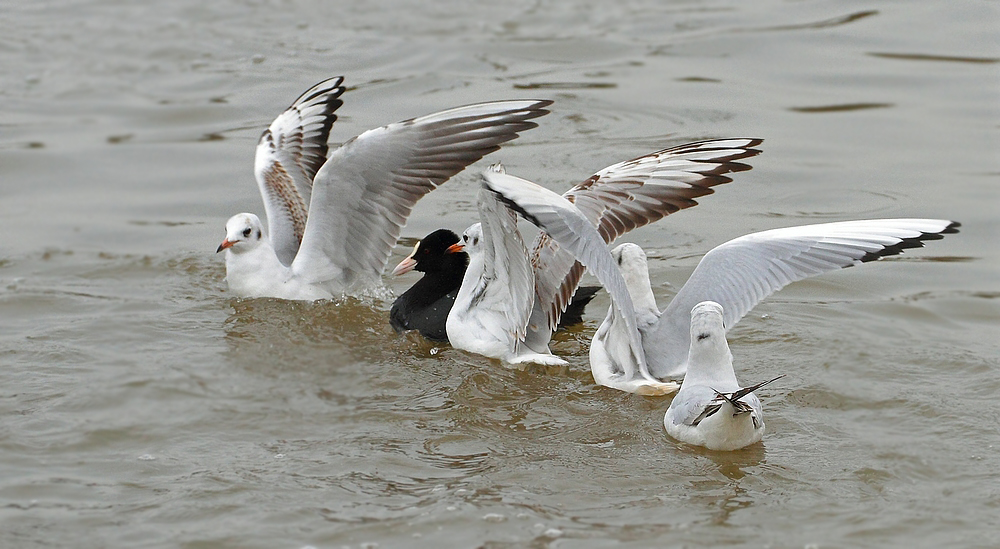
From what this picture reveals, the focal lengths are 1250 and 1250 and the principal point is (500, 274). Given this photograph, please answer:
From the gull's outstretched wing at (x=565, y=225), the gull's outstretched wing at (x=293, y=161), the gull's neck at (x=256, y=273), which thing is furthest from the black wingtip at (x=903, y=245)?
the gull's outstretched wing at (x=293, y=161)

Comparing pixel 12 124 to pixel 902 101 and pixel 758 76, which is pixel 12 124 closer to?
pixel 758 76

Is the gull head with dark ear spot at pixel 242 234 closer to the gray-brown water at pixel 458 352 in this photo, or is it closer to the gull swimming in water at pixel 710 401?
the gray-brown water at pixel 458 352

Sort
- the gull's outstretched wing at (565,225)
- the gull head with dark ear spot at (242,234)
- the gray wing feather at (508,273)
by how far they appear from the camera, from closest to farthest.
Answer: the gull's outstretched wing at (565,225)
the gray wing feather at (508,273)
the gull head with dark ear spot at (242,234)

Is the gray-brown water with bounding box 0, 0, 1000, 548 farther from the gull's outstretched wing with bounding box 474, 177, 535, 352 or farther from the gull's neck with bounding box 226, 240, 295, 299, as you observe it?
the gull's outstretched wing with bounding box 474, 177, 535, 352

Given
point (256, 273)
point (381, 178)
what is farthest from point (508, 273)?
point (256, 273)

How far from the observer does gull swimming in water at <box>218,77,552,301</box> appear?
23.4 ft

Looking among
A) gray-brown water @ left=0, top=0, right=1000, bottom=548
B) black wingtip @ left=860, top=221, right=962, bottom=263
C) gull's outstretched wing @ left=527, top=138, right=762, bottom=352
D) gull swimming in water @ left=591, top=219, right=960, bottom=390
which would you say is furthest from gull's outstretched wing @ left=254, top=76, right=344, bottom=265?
black wingtip @ left=860, top=221, right=962, bottom=263

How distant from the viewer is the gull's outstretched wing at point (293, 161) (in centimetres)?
839

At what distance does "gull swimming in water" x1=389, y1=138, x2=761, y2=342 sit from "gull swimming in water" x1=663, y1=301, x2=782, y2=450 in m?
1.51

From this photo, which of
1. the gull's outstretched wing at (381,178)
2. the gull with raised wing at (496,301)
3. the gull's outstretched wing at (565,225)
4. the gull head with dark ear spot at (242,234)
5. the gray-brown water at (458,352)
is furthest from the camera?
the gull head with dark ear spot at (242,234)

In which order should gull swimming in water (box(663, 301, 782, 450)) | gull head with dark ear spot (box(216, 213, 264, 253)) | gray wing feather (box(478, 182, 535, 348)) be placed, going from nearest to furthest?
gull swimming in water (box(663, 301, 782, 450)) < gray wing feather (box(478, 182, 535, 348)) < gull head with dark ear spot (box(216, 213, 264, 253))

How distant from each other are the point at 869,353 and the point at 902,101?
5.60 metres

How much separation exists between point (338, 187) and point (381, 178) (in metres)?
0.26

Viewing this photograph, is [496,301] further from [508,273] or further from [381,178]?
[381,178]
